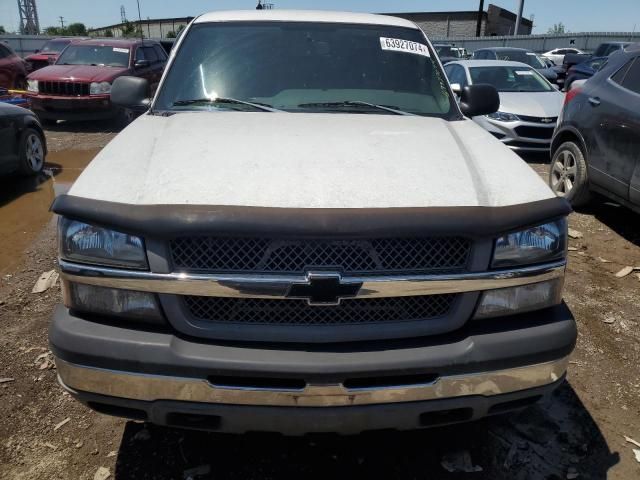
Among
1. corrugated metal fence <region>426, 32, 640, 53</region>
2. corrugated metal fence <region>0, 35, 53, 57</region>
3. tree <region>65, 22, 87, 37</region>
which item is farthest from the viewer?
tree <region>65, 22, 87, 37</region>

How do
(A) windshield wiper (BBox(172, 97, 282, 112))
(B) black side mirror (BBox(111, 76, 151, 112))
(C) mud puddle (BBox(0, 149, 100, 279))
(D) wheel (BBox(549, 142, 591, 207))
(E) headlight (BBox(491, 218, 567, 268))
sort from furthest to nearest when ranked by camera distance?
(D) wheel (BBox(549, 142, 591, 207)) < (C) mud puddle (BBox(0, 149, 100, 279)) < (B) black side mirror (BBox(111, 76, 151, 112)) < (A) windshield wiper (BBox(172, 97, 282, 112)) < (E) headlight (BBox(491, 218, 567, 268))

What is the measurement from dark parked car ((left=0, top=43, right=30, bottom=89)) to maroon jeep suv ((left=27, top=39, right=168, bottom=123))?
2.92 m

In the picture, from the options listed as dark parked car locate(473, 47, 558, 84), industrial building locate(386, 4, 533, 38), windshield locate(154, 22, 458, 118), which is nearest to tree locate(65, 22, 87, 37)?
industrial building locate(386, 4, 533, 38)

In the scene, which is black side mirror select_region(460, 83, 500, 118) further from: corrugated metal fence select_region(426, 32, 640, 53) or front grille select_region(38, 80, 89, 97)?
corrugated metal fence select_region(426, 32, 640, 53)

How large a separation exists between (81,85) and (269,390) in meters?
11.0

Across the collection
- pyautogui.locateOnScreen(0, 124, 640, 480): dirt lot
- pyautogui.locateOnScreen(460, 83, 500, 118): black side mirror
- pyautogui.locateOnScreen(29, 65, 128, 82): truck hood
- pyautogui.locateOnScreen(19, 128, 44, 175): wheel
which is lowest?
pyautogui.locateOnScreen(0, 124, 640, 480): dirt lot

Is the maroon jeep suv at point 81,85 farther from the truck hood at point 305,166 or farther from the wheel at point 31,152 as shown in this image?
the truck hood at point 305,166

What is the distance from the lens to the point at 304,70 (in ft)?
11.3

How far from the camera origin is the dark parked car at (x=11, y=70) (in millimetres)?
14297

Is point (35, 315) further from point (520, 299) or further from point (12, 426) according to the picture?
point (520, 299)

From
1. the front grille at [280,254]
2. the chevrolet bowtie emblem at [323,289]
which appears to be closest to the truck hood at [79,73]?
the front grille at [280,254]

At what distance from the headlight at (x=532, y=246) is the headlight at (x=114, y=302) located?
128 cm

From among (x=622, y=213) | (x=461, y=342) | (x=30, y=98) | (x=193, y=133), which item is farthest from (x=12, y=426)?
(x=30, y=98)

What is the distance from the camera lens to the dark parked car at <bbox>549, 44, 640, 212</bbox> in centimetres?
498
